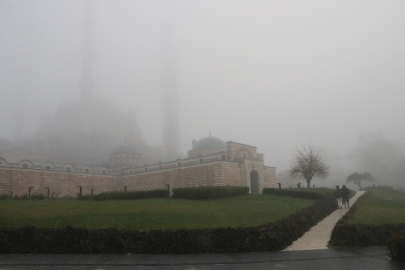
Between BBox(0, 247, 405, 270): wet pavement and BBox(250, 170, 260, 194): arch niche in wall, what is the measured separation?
32.8 meters

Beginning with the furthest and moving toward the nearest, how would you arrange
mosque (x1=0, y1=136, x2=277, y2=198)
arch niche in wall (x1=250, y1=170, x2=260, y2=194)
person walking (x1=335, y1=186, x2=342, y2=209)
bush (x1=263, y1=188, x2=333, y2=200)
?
arch niche in wall (x1=250, y1=170, x2=260, y2=194) < mosque (x1=0, y1=136, x2=277, y2=198) < bush (x1=263, y1=188, x2=333, y2=200) < person walking (x1=335, y1=186, x2=342, y2=209)

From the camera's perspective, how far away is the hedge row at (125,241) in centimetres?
1156

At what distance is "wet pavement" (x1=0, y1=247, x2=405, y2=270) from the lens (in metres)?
9.80

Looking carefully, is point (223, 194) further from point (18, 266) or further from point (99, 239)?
point (18, 266)

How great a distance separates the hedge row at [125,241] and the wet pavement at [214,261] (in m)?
0.39

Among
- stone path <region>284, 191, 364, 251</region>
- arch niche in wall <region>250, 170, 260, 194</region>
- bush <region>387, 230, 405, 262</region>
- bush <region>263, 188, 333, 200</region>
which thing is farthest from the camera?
arch niche in wall <region>250, 170, 260, 194</region>

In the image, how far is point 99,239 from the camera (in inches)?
460

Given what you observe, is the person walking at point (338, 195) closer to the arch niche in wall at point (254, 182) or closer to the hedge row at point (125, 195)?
the hedge row at point (125, 195)

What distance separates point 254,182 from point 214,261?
1386 inches

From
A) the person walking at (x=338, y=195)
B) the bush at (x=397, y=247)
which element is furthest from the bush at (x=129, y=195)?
the bush at (x=397, y=247)

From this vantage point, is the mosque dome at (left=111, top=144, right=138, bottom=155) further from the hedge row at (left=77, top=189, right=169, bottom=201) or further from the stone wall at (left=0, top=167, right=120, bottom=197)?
the hedge row at (left=77, top=189, right=169, bottom=201)

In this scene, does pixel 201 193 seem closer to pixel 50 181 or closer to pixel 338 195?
pixel 338 195

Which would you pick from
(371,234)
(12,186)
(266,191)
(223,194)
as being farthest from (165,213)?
(12,186)

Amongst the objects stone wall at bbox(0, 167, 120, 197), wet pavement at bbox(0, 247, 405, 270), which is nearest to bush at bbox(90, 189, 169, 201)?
stone wall at bbox(0, 167, 120, 197)
